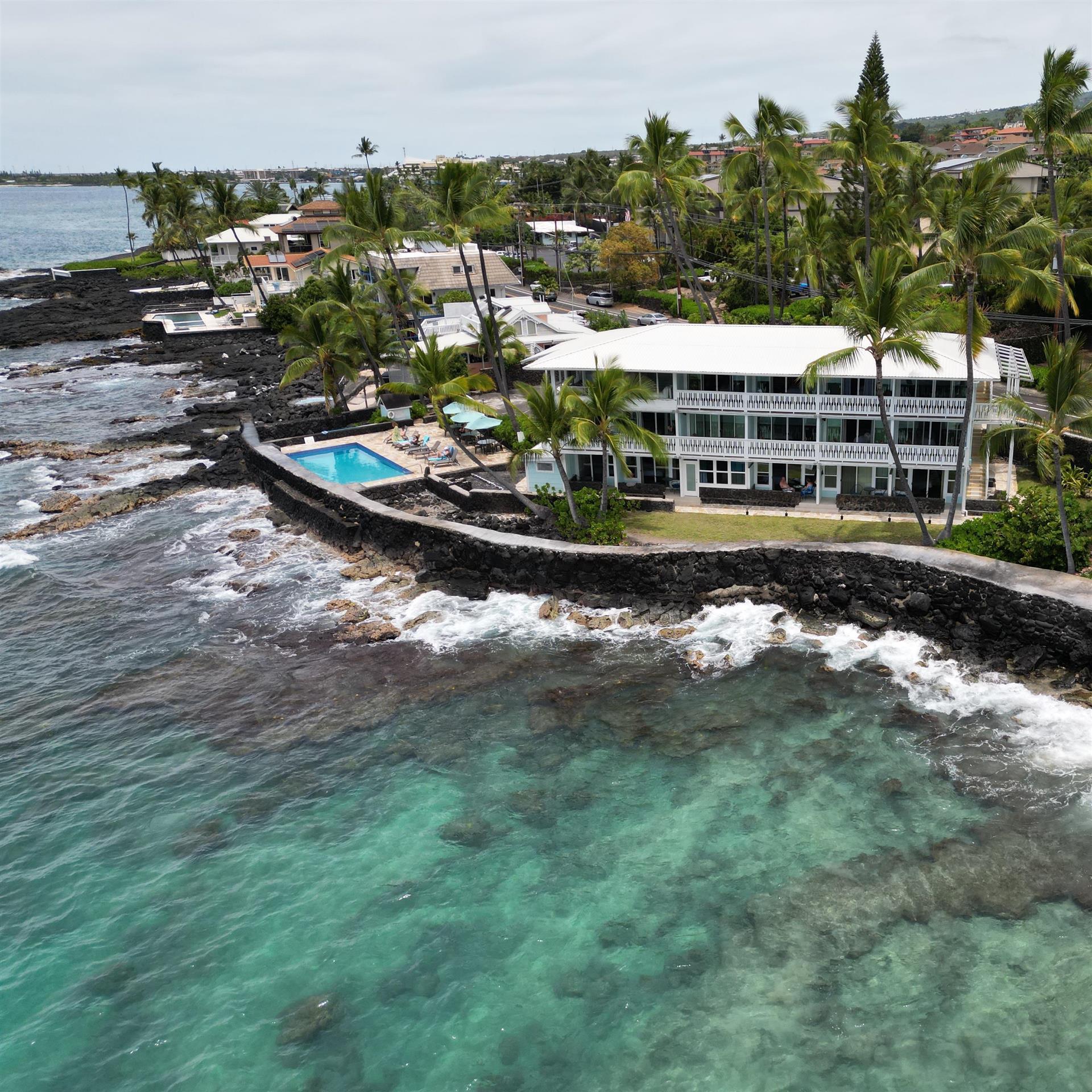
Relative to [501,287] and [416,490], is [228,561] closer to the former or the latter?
[416,490]

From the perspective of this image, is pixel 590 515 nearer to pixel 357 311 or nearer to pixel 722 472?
pixel 722 472

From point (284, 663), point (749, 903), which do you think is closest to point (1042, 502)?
point (749, 903)

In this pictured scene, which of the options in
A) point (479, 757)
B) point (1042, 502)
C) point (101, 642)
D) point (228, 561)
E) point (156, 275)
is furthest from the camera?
point (156, 275)

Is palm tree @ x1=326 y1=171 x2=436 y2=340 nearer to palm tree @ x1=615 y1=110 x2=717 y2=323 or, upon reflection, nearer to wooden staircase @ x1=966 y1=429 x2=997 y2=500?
palm tree @ x1=615 y1=110 x2=717 y2=323

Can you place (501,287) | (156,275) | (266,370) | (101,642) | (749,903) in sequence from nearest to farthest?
(749,903) < (101,642) < (266,370) < (501,287) < (156,275)

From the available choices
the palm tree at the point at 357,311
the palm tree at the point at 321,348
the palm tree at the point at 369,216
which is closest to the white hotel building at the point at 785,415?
the palm tree at the point at 369,216

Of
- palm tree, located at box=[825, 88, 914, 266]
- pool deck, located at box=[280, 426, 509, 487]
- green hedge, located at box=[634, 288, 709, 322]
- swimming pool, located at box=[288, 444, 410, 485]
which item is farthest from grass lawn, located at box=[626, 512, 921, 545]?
green hedge, located at box=[634, 288, 709, 322]
